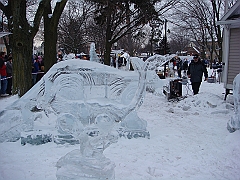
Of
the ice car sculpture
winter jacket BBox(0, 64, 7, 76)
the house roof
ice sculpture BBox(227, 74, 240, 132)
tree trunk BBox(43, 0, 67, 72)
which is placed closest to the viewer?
the ice car sculpture

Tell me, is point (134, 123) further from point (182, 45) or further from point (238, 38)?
point (182, 45)

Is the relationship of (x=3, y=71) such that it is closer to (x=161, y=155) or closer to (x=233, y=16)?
(x=161, y=155)

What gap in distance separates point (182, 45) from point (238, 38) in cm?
6003

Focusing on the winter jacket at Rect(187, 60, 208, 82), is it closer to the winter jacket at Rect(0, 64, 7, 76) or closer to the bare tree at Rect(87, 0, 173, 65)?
the bare tree at Rect(87, 0, 173, 65)

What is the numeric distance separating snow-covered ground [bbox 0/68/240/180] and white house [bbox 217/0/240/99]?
446cm

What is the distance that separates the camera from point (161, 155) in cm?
523

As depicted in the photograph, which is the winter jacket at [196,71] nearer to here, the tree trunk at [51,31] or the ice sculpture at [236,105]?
the ice sculpture at [236,105]

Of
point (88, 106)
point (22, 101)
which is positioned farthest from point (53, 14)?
point (88, 106)

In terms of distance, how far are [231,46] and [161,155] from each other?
794 cm

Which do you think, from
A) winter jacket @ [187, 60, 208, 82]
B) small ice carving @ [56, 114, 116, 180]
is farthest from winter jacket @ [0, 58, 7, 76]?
small ice carving @ [56, 114, 116, 180]

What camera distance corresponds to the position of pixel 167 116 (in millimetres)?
8461

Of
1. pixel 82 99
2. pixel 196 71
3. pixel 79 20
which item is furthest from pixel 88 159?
pixel 79 20

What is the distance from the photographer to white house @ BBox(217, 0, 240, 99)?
11.3m

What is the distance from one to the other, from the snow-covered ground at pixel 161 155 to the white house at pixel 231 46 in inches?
175
